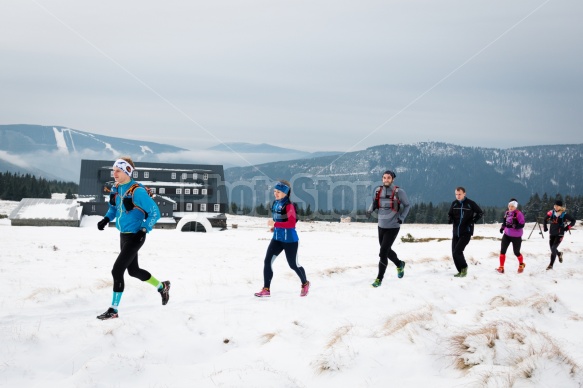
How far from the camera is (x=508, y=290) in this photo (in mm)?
11633

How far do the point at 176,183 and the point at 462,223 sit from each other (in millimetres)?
68946

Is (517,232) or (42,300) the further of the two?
(517,232)

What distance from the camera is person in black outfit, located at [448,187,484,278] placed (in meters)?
13.5

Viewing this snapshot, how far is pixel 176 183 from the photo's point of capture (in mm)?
77812

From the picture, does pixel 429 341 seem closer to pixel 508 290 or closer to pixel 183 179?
pixel 508 290

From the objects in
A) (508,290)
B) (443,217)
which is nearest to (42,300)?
(508,290)

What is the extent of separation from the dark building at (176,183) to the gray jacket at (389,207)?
6090 cm

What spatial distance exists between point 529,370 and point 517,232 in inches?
480

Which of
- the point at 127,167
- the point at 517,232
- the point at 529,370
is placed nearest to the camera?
the point at 529,370

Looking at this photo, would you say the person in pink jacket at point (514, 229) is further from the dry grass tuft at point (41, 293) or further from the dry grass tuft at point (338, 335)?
the dry grass tuft at point (41, 293)

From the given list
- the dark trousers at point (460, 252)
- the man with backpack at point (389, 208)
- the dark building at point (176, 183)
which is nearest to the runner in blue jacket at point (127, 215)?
the man with backpack at point (389, 208)

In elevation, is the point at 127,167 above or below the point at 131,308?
above

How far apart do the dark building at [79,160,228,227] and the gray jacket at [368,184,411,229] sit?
60897 millimetres

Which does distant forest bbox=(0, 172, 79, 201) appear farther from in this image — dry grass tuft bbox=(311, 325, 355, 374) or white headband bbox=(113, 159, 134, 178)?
dry grass tuft bbox=(311, 325, 355, 374)
